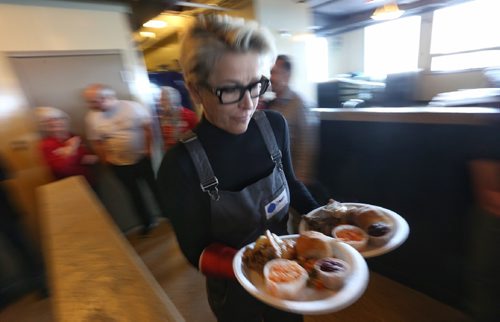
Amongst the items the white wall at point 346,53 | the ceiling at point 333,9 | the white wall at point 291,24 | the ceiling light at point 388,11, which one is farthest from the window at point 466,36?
the white wall at point 291,24

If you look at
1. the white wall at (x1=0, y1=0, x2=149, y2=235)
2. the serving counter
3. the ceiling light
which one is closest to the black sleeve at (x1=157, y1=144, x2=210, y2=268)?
the serving counter

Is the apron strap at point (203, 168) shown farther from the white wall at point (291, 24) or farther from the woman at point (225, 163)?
the white wall at point (291, 24)

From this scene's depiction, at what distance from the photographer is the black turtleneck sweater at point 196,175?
2.35 ft

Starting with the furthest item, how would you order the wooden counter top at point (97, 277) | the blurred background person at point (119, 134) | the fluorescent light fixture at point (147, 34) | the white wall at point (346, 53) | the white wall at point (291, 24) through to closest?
the white wall at point (346, 53), the fluorescent light fixture at point (147, 34), the white wall at point (291, 24), the blurred background person at point (119, 134), the wooden counter top at point (97, 277)

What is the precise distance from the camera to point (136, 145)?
256cm

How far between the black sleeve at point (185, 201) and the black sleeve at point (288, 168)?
0.36 m

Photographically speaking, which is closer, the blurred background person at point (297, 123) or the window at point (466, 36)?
the blurred background person at point (297, 123)

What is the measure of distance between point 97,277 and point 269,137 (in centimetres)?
63

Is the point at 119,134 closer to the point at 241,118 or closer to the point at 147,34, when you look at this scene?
the point at 241,118

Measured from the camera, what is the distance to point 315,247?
74 cm

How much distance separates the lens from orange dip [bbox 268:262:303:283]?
0.66m

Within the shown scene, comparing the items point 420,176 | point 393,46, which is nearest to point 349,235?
point 420,176

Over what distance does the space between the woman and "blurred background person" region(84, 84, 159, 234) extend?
6.59 feet

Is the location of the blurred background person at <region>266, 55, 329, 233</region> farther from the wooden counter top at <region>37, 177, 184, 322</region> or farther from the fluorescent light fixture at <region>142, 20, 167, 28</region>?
the fluorescent light fixture at <region>142, 20, 167, 28</region>
